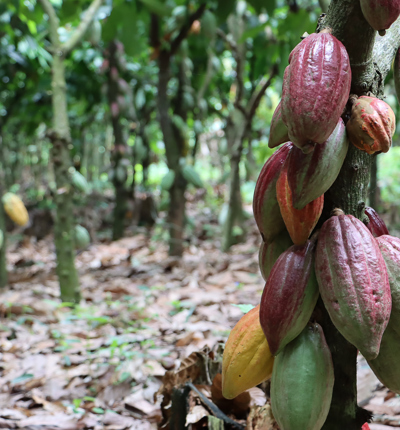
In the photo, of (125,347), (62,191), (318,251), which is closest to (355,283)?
(318,251)

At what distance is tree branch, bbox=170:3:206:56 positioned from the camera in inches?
105

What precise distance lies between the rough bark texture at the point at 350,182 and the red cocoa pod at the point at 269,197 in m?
0.07

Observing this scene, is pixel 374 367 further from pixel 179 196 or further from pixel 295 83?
pixel 179 196

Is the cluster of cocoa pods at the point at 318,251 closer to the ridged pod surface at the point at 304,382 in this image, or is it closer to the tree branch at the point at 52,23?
the ridged pod surface at the point at 304,382

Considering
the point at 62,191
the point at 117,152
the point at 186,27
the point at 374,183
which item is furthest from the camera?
the point at 117,152

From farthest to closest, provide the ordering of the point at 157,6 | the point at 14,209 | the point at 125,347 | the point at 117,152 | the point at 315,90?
the point at 117,152
the point at 14,209
the point at 157,6
the point at 125,347
the point at 315,90

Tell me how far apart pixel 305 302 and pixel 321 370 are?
8cm

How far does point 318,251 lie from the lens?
20.3 inches

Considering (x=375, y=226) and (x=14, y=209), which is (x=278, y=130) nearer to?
(x=375, y=226)

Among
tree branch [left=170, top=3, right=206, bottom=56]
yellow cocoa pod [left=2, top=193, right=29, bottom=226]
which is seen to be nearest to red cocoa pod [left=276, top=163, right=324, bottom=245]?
tree branch [left=170, top=3, right=206, bottom=56]

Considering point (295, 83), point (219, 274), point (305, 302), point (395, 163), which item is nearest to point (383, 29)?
point (295, 83)

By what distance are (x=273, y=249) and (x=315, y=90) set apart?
23 centimetres

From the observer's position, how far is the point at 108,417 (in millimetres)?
1073

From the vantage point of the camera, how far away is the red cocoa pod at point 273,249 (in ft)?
1.97
